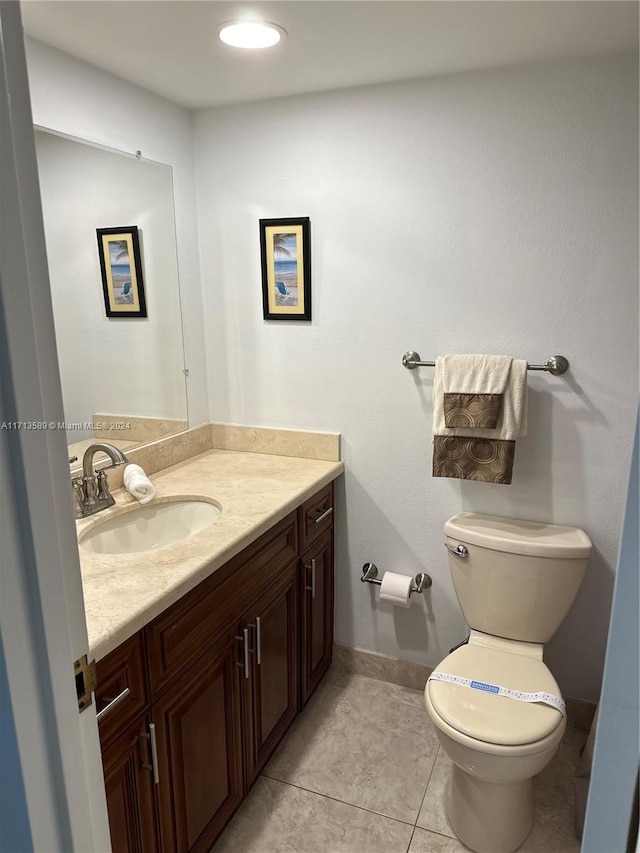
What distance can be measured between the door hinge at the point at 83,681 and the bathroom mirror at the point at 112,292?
116 cm

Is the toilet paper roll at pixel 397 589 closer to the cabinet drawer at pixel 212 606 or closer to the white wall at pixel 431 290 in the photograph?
the white wall at pixel 431 290

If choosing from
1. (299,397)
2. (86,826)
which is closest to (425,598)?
(299,397)

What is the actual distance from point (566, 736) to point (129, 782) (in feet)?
5.27

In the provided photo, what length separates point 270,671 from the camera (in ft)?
6.30

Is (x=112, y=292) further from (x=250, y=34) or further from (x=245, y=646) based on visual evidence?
(x=245, y=646)

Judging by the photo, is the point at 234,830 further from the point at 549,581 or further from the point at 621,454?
the point at 621,454

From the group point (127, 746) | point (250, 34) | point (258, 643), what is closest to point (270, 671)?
point (258, 643)

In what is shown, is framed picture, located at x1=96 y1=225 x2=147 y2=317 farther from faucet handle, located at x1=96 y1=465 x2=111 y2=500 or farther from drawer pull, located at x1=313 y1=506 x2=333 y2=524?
drawer pull, located at x1=313 y1=506 x2=333 y2=524

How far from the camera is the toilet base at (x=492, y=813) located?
1698mm

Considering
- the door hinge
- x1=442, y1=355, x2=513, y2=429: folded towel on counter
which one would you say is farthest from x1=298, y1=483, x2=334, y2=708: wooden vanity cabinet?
the door hinge

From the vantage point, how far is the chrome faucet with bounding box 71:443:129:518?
69.2 inches

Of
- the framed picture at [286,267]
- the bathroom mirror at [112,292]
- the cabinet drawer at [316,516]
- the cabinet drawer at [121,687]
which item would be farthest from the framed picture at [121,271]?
the cabinet drawer at [121,687]

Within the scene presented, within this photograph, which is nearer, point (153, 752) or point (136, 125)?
point (153, 752)

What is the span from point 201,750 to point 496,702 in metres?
0.83
